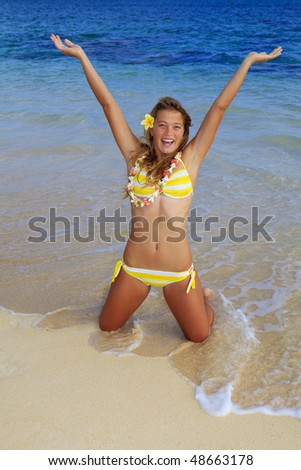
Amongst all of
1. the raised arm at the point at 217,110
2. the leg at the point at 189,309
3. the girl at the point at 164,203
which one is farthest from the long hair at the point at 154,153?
the leg at the point at 189,309

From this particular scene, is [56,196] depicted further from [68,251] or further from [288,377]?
[288,377]

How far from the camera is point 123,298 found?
343cm

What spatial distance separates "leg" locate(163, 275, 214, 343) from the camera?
3361mm

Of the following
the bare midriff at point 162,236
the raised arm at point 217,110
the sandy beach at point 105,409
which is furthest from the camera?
the bare midriff at point 162,236

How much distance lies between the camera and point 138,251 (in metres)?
3.39

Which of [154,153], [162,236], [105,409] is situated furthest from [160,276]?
[105,409]

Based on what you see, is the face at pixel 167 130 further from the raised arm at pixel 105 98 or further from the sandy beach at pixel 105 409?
the sandy beach at pixel 105 409

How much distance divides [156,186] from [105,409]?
1.39 metres

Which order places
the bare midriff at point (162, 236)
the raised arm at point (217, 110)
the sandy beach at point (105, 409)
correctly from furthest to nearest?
the bare midriff at point (162, 236) < the raised arm at point (217, 110) < the sandy beach at point (105, 409)

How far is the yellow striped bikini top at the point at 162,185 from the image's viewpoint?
3.29 metres

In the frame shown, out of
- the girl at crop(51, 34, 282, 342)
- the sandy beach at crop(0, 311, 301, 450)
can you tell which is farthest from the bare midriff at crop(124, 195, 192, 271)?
the sandy beach at crop(0, 311, 301, 450)

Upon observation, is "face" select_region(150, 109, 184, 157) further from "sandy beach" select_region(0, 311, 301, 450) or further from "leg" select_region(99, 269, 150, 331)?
"sandy beach" select_region(0, 311, 301, 450)

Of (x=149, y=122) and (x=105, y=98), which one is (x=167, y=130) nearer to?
(x=149, y=122)
